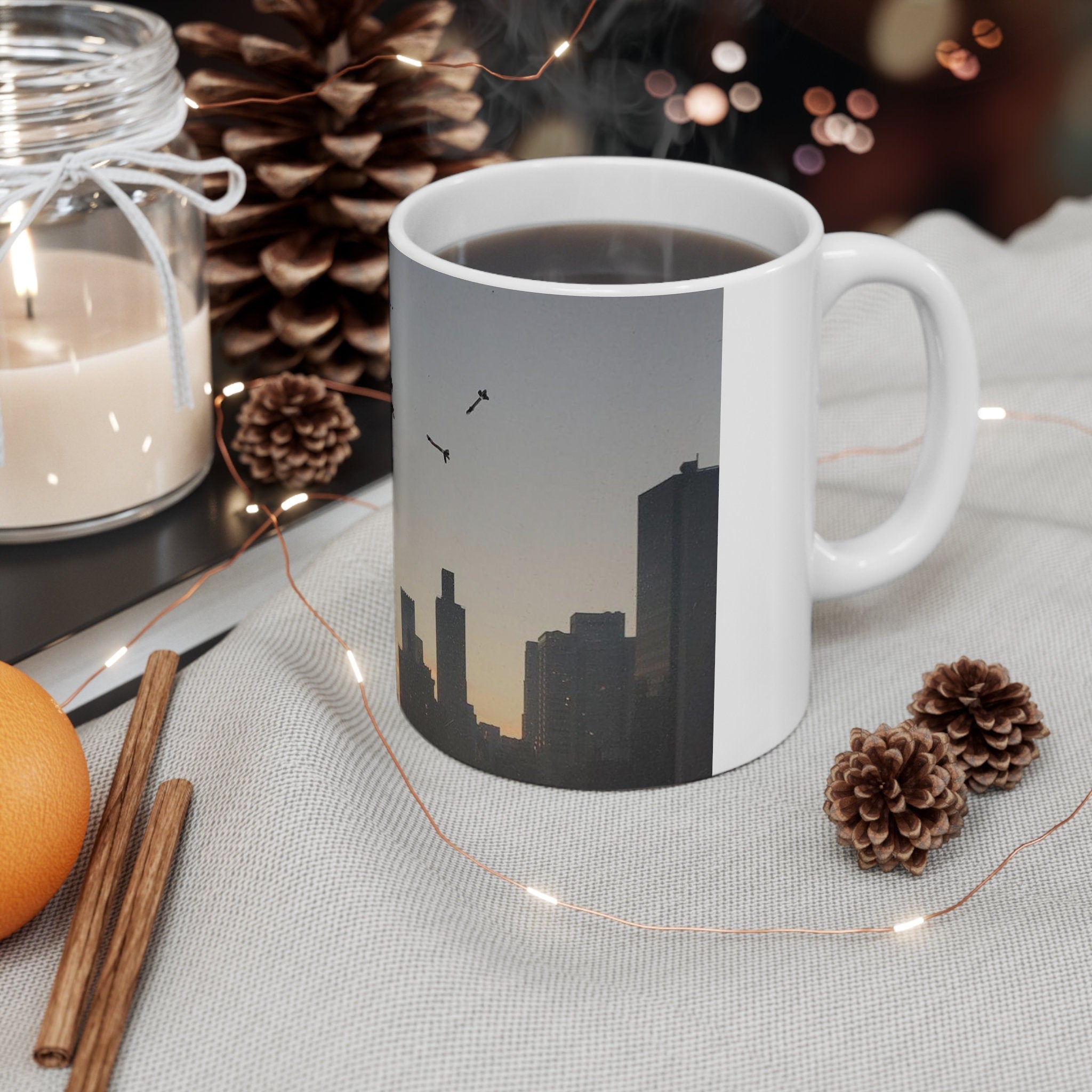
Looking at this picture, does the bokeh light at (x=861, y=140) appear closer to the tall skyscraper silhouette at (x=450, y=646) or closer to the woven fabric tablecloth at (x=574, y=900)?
the woven fabric tablecloth at (x=574, y=900)

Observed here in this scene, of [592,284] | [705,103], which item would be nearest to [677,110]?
[705,103]

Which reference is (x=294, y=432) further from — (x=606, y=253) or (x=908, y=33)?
(x=908, y=33)

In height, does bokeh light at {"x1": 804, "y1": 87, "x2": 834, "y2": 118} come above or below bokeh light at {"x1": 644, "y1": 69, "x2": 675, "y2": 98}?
below

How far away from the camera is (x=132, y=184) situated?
67 centimetres

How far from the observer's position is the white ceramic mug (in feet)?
1.44

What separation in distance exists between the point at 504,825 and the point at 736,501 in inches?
6.0

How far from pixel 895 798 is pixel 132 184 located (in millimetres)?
479

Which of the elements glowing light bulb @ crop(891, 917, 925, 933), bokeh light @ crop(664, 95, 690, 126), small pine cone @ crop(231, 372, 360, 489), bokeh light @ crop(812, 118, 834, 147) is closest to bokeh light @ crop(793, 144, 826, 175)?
bokeh light @ crop(812, 118, 834, 147)

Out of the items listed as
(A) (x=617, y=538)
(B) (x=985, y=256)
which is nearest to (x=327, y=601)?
(A) (x=617, y=538)

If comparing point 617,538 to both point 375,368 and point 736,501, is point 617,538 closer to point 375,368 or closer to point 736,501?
point 736,501

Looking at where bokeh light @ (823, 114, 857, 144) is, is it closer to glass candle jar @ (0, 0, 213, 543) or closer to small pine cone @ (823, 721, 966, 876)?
glass candle jar @ (0, 0, 213, 543)

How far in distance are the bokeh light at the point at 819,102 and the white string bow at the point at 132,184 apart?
0.55 metres

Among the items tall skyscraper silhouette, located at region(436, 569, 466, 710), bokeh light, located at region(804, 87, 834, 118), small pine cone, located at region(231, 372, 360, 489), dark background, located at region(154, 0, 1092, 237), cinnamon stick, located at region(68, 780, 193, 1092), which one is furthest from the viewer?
bokeh light, located at region(804, 87, 834, 118)

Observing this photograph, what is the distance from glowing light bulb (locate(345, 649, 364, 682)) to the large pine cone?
22cm
